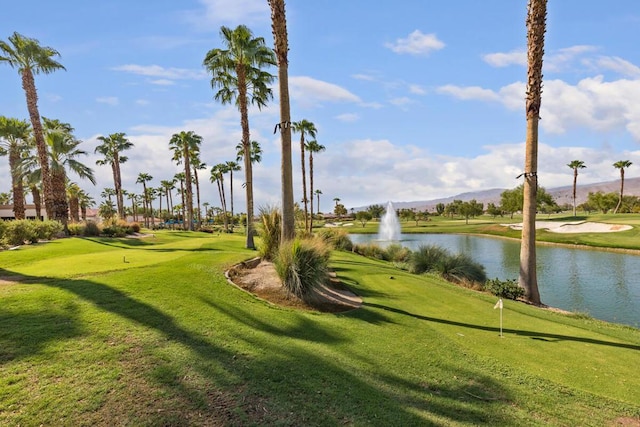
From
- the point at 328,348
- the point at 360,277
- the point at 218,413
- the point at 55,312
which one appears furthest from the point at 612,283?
the point at 55,312

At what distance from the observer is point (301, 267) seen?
946cm

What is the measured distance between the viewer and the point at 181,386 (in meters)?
4.25

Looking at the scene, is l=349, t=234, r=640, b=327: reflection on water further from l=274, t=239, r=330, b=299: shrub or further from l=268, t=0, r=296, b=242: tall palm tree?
l=268, t=0, r=296, b=242: tall palm tree

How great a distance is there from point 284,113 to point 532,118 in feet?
31.3

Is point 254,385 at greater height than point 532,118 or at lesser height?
lesser

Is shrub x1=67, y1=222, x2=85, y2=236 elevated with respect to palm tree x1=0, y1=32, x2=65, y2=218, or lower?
lower

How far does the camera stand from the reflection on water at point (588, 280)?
14742 mm

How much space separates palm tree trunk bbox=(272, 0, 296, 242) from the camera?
1172 centimetres

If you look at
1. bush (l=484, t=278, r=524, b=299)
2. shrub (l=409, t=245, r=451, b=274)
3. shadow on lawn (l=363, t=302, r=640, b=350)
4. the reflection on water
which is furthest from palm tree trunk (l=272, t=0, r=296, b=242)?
the reflection on water

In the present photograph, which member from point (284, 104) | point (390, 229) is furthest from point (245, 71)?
point (390, 229)

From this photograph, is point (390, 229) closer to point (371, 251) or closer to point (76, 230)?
point (371, 251)

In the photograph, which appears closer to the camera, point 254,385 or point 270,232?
point 254,385

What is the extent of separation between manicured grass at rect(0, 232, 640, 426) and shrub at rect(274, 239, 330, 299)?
3.99ft

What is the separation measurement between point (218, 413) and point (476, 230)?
63.9 m
